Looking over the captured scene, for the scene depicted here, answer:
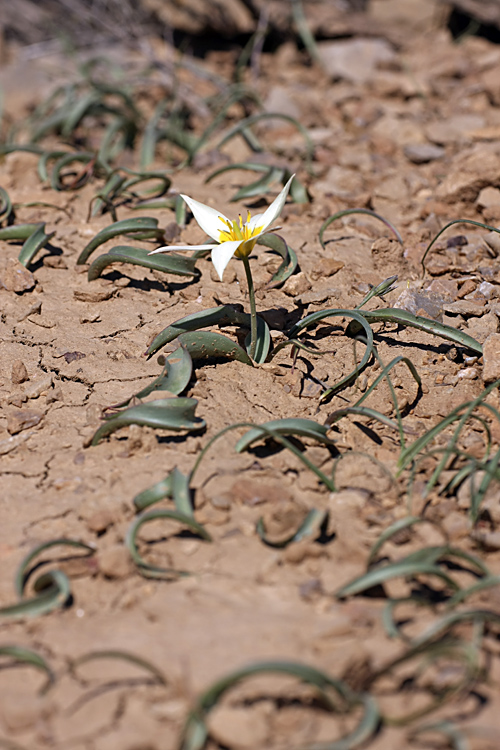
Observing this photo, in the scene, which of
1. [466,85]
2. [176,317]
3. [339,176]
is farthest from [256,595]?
[466,85]

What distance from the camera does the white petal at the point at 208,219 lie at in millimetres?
2219

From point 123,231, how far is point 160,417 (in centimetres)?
103

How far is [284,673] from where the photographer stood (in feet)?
4.43

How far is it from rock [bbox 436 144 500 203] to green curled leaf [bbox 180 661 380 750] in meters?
2.45

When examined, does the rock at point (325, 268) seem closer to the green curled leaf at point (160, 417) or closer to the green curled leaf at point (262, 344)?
the green curled leaf at point (262, 344)

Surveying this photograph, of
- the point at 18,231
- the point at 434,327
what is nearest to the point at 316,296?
the point at 434,327

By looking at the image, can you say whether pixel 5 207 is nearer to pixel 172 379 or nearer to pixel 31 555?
pixel 172 379

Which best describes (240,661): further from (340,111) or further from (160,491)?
(340,111)

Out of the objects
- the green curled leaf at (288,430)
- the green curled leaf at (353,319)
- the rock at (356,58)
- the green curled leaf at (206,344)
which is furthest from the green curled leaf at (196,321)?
the rock at (356,58)

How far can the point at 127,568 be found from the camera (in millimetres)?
1702

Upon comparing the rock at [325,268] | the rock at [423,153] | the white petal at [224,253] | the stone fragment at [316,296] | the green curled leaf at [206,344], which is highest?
the rock at [423,153]

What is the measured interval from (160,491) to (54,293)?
4.03 feet

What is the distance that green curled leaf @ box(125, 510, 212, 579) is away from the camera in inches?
66.3

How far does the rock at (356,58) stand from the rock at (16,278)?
295 cm
